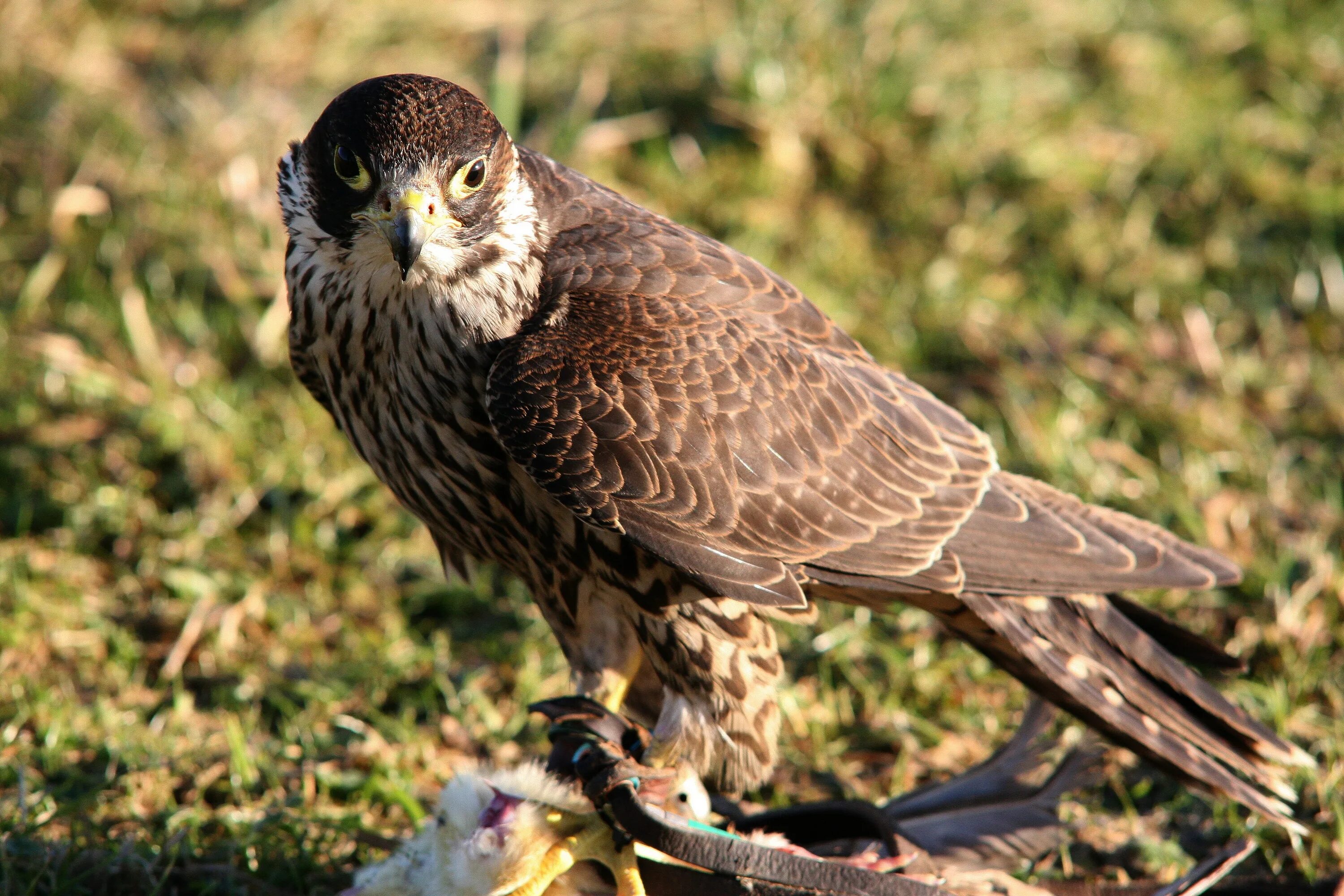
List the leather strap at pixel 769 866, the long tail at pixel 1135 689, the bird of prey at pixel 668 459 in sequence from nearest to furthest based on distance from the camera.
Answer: the leather strap at pixel 769 866 → the bird of prey at pixel 668 459 → the long tail at pixel 1135 689

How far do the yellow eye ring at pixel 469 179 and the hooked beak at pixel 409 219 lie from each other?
0.13 ft

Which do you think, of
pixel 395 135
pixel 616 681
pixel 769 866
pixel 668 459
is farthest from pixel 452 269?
pixel 769 866

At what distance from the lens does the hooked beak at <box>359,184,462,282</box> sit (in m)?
2.63

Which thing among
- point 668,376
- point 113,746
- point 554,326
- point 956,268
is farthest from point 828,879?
point 956,268

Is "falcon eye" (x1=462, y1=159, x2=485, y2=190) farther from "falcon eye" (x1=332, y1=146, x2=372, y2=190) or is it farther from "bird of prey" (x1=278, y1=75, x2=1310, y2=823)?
"falcon eye" (x1=332, y1=146, x2=372, y2=190)

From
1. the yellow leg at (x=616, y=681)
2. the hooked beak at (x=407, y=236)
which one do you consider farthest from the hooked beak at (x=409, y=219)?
the yellow leg at (x=616, y=681)

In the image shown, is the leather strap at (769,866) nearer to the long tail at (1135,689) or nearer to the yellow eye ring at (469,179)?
the long tail at (1135,689)

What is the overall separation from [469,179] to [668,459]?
2.25 ft

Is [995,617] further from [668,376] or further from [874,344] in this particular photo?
[874,344]

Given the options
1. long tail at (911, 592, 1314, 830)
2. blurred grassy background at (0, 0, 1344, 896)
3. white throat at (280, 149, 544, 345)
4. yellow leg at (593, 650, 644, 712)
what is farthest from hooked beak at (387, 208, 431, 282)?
long tail at (911, 592, 1314, 830)

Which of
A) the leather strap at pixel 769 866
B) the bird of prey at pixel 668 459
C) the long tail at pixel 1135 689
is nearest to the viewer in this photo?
the leather strap at pixel 769 866

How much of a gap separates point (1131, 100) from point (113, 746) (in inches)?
180

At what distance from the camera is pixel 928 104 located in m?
5.42

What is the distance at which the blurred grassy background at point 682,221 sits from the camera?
10.9ft
